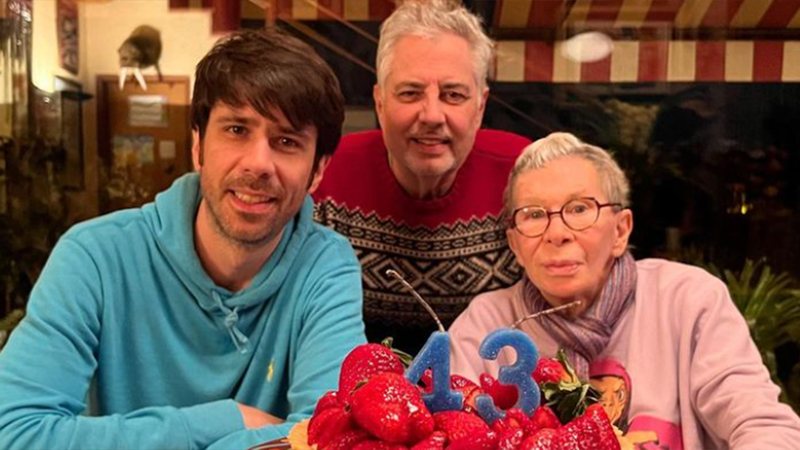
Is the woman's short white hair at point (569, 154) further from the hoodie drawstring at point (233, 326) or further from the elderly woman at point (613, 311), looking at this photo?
the hoodie drawstring at point (233, 326)

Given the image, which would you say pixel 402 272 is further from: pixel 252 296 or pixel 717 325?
pixel 717 325

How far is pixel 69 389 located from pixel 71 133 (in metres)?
2.23

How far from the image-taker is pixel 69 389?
1483mm

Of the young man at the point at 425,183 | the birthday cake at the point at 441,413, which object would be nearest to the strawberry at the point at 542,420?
the birthday cake at the point at 441,413

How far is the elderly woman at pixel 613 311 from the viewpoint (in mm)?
1595

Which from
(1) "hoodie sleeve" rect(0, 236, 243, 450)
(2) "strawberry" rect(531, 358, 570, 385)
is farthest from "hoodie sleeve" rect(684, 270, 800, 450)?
(1) "hoodie sleeve" rect(0, 236, 243, 450)

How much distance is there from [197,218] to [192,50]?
4.79ft

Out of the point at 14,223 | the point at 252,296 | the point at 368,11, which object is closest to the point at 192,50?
the point at 368,11

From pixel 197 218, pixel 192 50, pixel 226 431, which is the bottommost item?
pixel 226 431

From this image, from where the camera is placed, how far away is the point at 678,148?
3318 mm

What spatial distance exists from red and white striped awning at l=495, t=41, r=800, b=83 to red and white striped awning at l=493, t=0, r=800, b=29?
69 mm

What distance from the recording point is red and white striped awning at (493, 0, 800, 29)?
10.3 feet

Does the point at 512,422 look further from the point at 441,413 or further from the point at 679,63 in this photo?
the point at 679,63

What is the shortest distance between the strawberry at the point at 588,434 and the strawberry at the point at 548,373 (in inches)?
4.8
